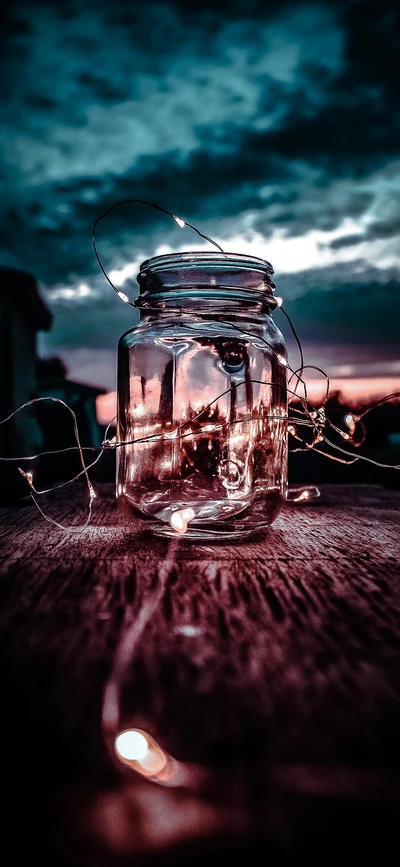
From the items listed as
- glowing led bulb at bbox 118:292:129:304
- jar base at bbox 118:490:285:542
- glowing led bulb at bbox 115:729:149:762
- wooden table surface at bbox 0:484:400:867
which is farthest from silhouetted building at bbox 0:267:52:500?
glowing led bulb at bbox 115:729:149:762

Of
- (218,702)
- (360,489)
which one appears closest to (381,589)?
(218,702)

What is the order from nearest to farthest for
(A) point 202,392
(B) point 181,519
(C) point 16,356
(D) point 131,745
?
(D) point 131,745, (B) point 181,519, (A) point 202,392, (C) point 16,356

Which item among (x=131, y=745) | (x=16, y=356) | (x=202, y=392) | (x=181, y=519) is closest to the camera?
(x=131, y=745)

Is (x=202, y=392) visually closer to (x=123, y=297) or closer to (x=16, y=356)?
(x=123, y=297)

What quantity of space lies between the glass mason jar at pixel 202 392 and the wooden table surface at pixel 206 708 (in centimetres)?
15

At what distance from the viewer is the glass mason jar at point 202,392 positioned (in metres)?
0.55

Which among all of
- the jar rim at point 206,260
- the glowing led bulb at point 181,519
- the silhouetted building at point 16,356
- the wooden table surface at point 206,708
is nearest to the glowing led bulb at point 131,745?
the wooden table surface at point 206,708

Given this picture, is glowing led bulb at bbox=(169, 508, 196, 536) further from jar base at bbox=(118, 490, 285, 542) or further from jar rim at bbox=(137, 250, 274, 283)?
jar rim at bbox=(137, 250, 274, 283)

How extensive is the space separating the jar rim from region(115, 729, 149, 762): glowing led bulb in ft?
1.50

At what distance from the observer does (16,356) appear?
6730 millimetres

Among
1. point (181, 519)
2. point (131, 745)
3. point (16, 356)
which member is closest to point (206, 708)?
point (131, 745)

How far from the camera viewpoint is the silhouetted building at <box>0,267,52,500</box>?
620 cm

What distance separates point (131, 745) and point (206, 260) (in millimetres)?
465

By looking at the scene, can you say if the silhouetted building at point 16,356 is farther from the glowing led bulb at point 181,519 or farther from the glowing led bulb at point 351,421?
the glowing led bulb at point 181,519
